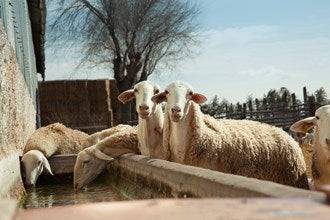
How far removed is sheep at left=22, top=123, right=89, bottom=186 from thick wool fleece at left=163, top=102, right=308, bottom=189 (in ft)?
9.12

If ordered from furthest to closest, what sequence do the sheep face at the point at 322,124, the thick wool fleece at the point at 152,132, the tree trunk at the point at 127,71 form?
the tree trunk at the point at 127,71, the thick wool fleece at the point at 152,132, the sheep face at the point at 322,124

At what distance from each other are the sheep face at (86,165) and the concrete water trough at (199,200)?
10.0 feet

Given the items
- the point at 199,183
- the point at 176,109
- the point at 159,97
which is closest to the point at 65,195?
the point at 159,97

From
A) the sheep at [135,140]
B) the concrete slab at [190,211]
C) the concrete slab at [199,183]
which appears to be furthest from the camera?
the sheep at [135,140]

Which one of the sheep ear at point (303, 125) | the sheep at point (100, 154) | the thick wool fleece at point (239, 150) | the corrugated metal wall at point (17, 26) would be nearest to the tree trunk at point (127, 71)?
the corrugated metal wall at point (17, 26)

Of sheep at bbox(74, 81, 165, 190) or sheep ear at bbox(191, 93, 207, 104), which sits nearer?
sheep ear at bbox(191, 93, 207, 104)

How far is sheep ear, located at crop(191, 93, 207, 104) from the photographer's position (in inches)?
274

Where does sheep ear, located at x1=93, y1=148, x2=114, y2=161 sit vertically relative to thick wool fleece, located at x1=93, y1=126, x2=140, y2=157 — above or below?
below

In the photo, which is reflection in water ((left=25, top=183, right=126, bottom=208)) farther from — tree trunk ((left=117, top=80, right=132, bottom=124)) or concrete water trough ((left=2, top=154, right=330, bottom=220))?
tree trunk ((left=117, top=80, right=132, bottom=124))

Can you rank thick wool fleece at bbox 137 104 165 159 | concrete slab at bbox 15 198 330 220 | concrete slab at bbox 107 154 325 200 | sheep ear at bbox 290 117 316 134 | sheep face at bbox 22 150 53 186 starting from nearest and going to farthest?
concrete slab at bbox 15 198 330 220 → concrete slab at bbox 107 154 325 200 → sheep ear at bbox 290 117 316 134 → thick wool fleece at bbox 137 104 165 159 → sheep face at bbox 22 150 53 186

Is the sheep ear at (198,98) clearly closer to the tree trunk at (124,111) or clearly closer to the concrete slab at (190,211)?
the concrete slab at (190,211)

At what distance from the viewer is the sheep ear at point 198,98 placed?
6969mm

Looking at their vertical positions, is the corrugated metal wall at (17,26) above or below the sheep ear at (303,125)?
above

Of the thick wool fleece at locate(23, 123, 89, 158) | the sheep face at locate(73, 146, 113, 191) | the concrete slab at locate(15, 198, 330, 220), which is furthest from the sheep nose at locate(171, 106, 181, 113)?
the concrete slab at locate(15, 198, 330, 220)
